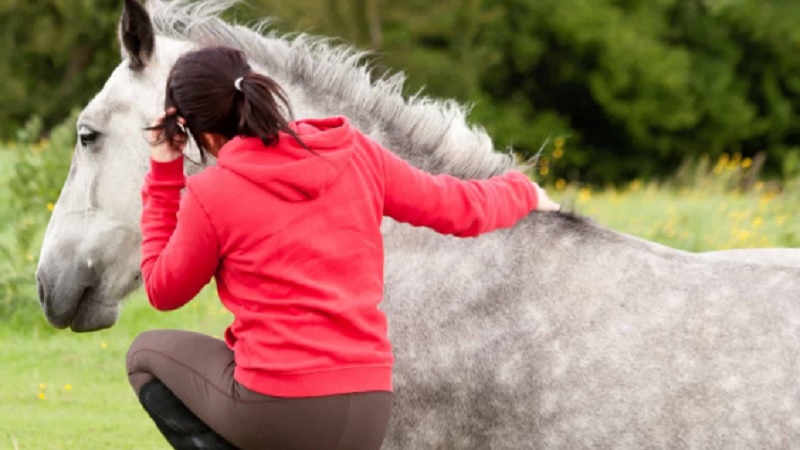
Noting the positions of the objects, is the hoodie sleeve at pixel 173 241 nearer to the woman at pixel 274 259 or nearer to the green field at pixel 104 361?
the woman at pixel 274 259

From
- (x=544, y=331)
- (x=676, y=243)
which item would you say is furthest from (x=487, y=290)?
(x=676, y=243)

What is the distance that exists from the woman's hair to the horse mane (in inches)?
43.8

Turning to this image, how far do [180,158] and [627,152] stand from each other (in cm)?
3800

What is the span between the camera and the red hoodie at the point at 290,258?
11.1 feet

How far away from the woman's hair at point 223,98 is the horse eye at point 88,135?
109 centimetres

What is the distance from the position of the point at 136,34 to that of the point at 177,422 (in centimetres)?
147

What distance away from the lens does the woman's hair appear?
3382 millimetres

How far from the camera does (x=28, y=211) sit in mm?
9945

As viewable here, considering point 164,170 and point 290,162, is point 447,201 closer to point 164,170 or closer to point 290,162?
point 290,162

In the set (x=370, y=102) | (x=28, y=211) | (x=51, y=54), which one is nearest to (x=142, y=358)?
(x=370, y=102)

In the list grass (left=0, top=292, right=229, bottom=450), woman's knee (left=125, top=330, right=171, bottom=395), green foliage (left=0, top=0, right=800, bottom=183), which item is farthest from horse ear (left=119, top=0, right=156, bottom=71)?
green foliage (left=0, top=0, right=800, bottom=183)

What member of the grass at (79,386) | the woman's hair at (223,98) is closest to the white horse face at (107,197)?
the woman's hair at (223,98)

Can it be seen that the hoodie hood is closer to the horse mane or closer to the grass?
the horse mane

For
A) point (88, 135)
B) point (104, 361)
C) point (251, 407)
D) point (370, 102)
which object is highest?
point (370, 102)
